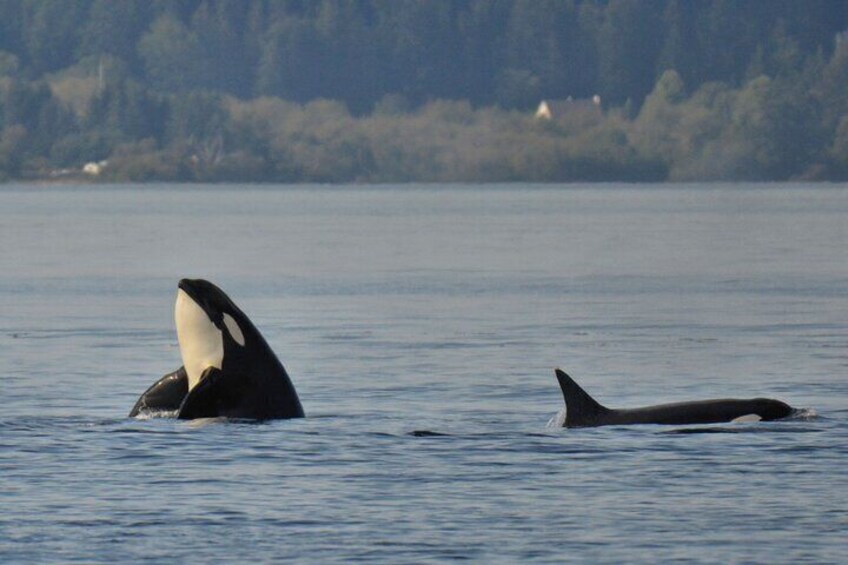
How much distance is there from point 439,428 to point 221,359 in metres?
2.74

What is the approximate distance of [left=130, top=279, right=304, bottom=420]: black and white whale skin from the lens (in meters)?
21.8

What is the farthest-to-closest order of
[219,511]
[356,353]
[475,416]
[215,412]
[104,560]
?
1. [356,353]
2. [475,416]
3. [215,412]
4. [219,511]
5. [104,560]

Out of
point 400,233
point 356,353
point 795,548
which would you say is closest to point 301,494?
point 795,548

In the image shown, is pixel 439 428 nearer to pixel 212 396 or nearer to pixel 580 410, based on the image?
pixel 580 410

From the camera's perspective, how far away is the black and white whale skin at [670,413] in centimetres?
2239

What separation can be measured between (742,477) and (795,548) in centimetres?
289

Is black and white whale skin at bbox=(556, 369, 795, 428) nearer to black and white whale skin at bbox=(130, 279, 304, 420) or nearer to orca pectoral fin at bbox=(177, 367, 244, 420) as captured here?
black and white whale skin at bbox=(130, 279, 304, 420)

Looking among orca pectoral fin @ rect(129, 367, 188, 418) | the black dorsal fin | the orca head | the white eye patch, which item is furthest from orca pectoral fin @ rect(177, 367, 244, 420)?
the black dorsal fin

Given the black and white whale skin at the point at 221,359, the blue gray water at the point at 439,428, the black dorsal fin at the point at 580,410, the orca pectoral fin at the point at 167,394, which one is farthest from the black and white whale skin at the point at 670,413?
the orca pectoral fin at the point at 167,394

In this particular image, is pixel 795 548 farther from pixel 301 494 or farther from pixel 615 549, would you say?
pixel 301 494

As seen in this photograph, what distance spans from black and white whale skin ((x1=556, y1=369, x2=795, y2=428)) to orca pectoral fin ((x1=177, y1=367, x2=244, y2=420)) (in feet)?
11.1

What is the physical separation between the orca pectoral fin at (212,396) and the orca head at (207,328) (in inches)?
5.4

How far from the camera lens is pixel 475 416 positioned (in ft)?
80.8

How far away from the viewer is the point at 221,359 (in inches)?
856
